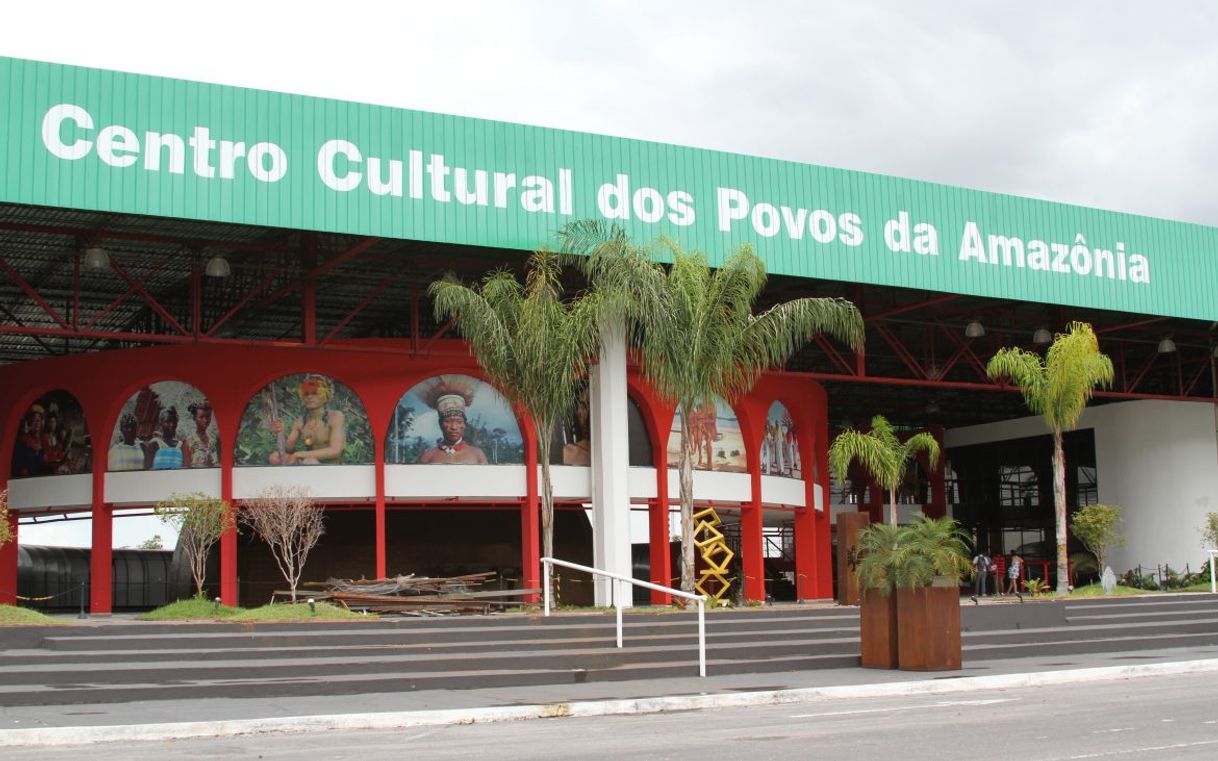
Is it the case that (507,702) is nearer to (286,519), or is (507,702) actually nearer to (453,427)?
(286,519)

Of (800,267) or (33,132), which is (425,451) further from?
(33,132)

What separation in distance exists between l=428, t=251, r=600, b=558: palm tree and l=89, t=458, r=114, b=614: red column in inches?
475

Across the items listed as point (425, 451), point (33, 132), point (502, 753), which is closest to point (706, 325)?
point (425, 451)

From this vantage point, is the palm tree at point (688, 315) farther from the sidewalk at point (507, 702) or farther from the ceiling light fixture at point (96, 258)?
the ceiling light fixture at point (96, 258)

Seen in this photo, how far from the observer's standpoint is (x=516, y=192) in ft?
86.9

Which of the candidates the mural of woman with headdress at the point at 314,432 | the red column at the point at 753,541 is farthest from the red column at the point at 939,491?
the mural of woman with headdress at the point at 314,432

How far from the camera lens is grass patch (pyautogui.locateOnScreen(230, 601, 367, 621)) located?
21.4 m

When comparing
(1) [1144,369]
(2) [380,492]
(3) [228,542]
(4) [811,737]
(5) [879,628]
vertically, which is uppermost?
(1) [1144,369]

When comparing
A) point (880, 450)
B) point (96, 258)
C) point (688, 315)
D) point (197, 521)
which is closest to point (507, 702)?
point (688, 315)

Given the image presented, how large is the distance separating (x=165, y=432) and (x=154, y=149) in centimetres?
1185

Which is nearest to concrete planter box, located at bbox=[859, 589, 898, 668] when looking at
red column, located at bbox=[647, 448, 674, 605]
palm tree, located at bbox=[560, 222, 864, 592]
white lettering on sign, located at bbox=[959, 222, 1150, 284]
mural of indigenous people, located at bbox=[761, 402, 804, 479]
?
palm tree, located at bbox=[560, 222, 864, 592]

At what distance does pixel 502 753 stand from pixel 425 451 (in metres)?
22.1

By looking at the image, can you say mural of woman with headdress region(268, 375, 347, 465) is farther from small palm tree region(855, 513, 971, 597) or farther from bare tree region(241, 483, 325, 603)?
small palm tree region(855, 513, 971, 597)

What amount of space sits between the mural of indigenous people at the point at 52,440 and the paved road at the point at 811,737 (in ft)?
77.2
